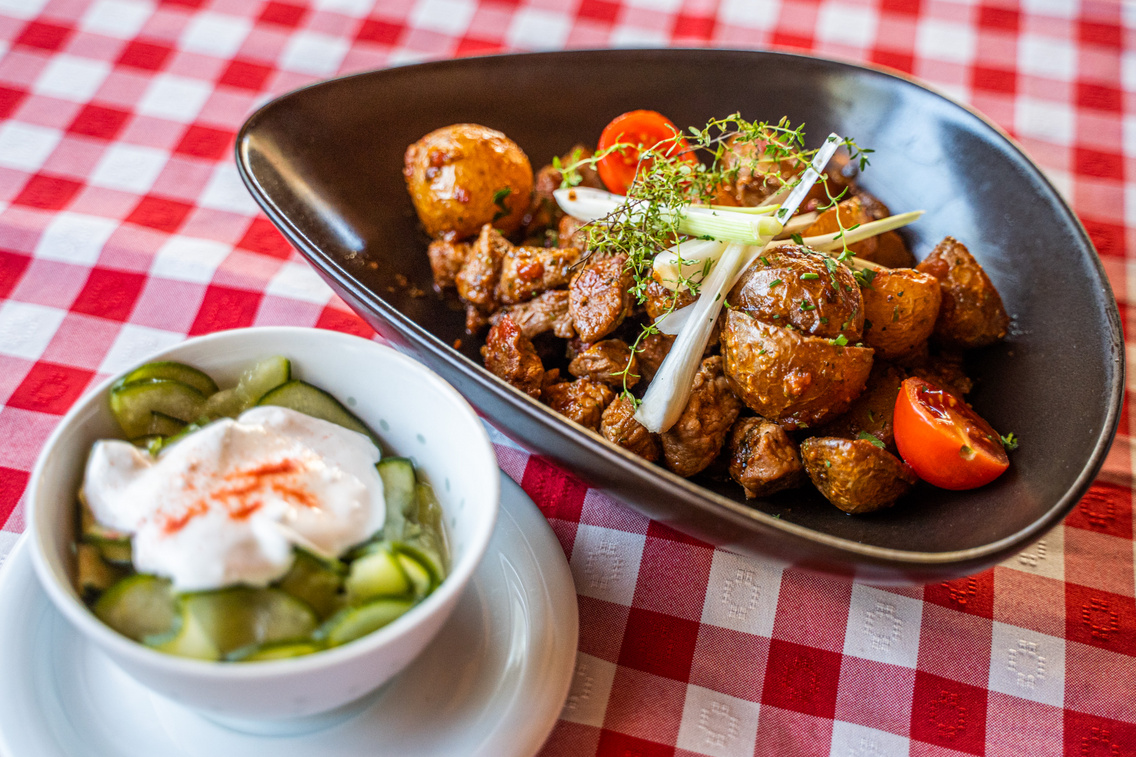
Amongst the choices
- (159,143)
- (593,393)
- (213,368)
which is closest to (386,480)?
(213,368)

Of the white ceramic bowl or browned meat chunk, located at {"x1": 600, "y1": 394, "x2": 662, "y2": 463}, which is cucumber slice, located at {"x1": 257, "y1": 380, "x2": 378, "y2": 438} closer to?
the white ceramic bowl

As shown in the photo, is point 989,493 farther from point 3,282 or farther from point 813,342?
point 3,282

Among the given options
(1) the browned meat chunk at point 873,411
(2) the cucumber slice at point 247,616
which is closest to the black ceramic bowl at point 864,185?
(1) the browned meat chunk at point 873,411

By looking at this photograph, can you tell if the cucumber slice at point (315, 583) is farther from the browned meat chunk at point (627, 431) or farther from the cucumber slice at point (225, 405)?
the browned meat chunk at point (627, 431)

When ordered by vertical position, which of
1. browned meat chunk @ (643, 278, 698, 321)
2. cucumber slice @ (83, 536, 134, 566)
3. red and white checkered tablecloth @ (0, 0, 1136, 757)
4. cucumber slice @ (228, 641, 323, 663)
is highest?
cucumber slice @ (228, 641, 323, 663)

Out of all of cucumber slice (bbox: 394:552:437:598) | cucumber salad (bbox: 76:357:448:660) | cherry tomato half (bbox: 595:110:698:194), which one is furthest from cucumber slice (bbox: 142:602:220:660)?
cherry tomato half (bbox: 595:110:698:194)

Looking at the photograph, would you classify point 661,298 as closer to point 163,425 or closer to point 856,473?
point 856,473

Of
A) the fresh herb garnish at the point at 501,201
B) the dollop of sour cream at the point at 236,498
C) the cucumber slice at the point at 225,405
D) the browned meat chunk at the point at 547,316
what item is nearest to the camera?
the dollop of sour cream at the point at 236,498
